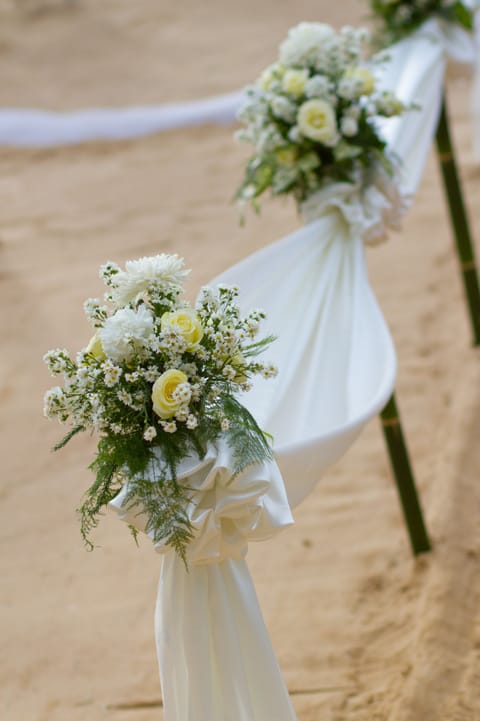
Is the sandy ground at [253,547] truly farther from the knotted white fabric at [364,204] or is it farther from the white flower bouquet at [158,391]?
the white flower bouquet at [158,391]

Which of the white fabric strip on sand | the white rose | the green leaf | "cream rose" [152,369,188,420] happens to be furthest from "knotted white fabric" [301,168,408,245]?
the white fabric strip on sand

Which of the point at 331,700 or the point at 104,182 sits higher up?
the point at 104,182

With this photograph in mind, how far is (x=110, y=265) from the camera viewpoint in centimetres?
213

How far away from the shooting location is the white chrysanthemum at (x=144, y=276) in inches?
80.9

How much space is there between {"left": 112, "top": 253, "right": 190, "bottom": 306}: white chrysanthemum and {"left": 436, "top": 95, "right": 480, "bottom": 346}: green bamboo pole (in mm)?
2883

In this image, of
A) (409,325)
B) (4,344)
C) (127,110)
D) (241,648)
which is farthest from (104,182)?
(241,648)

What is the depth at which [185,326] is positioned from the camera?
1.98 meters

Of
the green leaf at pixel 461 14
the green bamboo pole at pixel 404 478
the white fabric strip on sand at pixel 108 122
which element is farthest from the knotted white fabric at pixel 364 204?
the white fabric strip on sand at pixel 108 122

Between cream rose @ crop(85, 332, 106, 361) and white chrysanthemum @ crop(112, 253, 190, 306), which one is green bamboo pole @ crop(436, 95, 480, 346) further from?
cream rose @ crop(85, 332, 106, 361)

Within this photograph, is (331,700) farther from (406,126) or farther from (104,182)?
(104,182)

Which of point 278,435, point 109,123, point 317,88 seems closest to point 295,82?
point 317,88

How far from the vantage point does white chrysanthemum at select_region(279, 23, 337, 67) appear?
3287 mm

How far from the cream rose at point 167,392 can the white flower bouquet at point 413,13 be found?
Answer: 3148 mm

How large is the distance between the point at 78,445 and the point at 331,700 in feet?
6.63
